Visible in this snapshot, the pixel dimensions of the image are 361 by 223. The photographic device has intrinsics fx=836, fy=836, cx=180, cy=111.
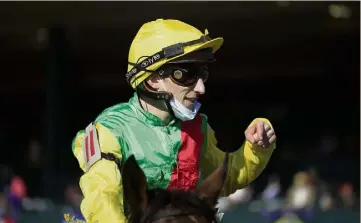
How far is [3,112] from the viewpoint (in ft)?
62.7

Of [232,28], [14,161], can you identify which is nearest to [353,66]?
[232,28]

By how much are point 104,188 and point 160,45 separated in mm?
559

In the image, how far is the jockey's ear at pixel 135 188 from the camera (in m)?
2.31

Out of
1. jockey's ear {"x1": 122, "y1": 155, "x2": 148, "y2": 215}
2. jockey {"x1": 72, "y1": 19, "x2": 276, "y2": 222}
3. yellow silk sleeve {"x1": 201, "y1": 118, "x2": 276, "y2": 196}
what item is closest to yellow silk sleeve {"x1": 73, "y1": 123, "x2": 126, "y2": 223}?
jockey {"x1": 72, "y1": 19, "x2": 276, "y2": 222}

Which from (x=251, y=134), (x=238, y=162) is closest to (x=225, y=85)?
(x=238, y=162)

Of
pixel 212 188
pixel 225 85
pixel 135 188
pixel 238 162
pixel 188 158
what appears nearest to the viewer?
pixel 135 188

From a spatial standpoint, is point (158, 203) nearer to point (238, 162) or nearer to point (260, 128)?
point (260, 128)

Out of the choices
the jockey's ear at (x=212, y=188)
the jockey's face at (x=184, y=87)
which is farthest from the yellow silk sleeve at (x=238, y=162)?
the jockey's ear at (x=212, y=188)

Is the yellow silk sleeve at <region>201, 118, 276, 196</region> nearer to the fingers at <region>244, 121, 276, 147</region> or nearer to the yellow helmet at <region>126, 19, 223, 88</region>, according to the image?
the fingers at <region>244, 121, 276, 147</region>

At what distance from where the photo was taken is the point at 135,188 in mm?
2354

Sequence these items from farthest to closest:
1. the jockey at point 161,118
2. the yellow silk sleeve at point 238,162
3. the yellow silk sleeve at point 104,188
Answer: the yellow silk sleeve at point 238,162 → the jockey at point 161,118 → the yellow silk sleeve at point 104,188

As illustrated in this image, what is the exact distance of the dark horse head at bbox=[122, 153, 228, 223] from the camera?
7.63 ft

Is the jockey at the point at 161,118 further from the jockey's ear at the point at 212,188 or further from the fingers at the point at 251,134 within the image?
the jockey's ear at the point at 212,188

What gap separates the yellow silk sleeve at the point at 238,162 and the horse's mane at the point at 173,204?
0.75 meters
